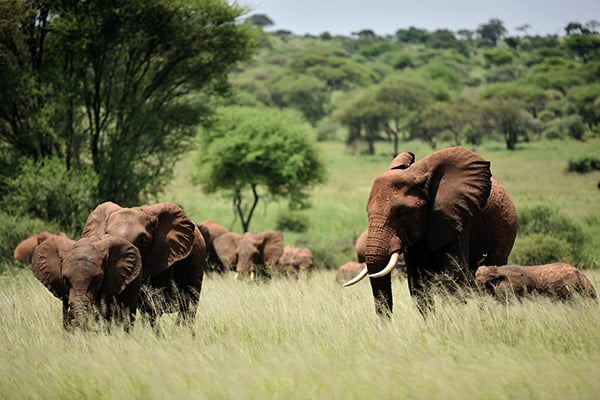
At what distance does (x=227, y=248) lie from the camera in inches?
893

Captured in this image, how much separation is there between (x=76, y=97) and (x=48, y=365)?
17225 millimetres

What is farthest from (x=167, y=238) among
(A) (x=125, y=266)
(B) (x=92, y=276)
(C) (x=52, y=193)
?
(C) (x=52, y=193)

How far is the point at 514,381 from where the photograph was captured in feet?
20.9

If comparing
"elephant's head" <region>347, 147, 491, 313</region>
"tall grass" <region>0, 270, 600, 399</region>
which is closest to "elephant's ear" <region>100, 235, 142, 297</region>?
"tall grass" <region>0, 270, 600, 399</region>

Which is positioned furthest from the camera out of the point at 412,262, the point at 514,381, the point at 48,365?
the point at 412,262

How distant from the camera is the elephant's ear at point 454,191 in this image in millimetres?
9164

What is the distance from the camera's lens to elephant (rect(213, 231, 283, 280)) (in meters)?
21.3

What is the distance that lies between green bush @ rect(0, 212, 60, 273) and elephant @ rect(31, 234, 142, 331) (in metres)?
12.7

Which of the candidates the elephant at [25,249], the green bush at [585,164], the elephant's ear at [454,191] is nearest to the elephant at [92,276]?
the elephant's ear at [454,191]

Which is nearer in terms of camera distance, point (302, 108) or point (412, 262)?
point (412, 262)

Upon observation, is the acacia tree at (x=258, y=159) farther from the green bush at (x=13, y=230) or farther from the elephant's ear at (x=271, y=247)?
the green bush at (x=13, y=230)

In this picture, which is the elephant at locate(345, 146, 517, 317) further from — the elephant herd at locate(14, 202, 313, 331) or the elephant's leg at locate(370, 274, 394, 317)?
the elephant herd at locate(14, 202, 313, 331)

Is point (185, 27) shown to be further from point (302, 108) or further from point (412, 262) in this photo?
point (302, 108)

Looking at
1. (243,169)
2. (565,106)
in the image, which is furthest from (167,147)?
(565,106)
